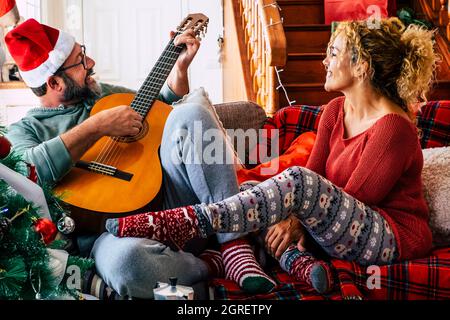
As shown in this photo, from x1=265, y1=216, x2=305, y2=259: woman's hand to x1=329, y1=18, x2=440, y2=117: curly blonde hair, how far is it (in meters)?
0.50

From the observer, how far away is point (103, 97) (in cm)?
229

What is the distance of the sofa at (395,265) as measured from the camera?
1764mm

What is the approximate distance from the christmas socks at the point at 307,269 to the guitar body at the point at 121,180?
1.39 feet

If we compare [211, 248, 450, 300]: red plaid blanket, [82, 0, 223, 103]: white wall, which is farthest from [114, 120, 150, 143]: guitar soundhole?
[82, 0, 223, 103]: white wall

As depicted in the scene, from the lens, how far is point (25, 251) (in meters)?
1.44

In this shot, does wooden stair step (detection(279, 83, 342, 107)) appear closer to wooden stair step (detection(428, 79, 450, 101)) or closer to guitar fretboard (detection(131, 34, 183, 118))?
wooden stair step (detection(428, 79, 450, 101))

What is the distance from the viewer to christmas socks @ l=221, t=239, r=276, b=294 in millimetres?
1738

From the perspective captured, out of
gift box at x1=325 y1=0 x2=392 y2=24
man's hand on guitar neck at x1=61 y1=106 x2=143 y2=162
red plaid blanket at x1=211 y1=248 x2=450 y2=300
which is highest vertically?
gift box at x1=325 y1=0 x2=392 y2=24

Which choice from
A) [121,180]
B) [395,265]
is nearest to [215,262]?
[121,180]

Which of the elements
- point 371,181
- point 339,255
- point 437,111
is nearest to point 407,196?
point 371,181

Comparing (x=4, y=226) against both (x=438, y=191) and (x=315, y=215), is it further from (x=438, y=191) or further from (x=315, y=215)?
(x=438, y=191)

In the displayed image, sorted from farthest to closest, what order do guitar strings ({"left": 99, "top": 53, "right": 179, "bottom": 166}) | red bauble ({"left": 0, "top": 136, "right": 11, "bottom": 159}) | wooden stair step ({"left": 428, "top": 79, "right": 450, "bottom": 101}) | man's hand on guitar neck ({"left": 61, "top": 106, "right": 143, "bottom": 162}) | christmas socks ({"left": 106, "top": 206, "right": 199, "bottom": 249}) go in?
wooden stair step ({"left": 428, "top": 79, "right": 450, "bottom": 101}) → guitar strings ({"left": 99, "top": 53, "right": 179, "bottom": 166}) → man's hand on guitar neck ({"left": 61, "top": 106, "right": 143, "bottom": 162}) → christmas socks ({"left": 106, "top": 206, "right": 199, "bottom": 249}) → red bauble ({"left": 0, "top": 136, "right": 11, "bottom": 159})

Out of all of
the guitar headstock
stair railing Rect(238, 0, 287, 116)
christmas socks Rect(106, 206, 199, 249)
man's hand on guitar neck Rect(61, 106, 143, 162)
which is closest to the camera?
christmas socks Rect(106, 206, 199, 249)
